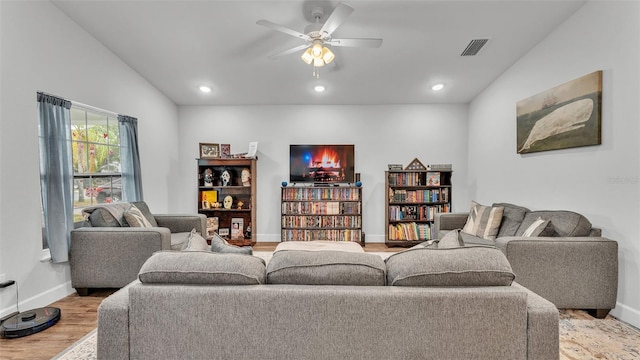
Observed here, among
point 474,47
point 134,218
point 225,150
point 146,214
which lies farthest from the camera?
point 225,150

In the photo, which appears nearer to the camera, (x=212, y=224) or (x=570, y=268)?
(x=570, y=268)

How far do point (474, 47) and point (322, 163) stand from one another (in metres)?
2.81

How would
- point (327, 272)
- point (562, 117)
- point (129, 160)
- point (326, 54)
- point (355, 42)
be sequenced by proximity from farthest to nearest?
point (129, 160) → point (562, 117) → point (326, 54) → point (355, 42) → point (327, 272)

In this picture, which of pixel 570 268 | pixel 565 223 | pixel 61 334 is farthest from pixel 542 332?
pixel 61 334

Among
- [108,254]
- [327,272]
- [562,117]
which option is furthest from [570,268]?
[108,254]

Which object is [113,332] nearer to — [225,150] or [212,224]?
[212,224]

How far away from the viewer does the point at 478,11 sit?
270cm

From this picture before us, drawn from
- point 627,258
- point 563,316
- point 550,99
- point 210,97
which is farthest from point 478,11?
point 210,97

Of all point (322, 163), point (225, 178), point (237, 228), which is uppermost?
point (322, 163)

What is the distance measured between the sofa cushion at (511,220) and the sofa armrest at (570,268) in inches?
26.9

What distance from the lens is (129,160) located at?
12.4 ft

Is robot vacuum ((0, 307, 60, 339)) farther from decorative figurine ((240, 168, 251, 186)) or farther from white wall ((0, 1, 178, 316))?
decorative figurine ((240, 168, 251, 186))

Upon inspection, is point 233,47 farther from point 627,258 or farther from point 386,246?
point 627,258

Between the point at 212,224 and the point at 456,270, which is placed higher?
the point at 456,270
